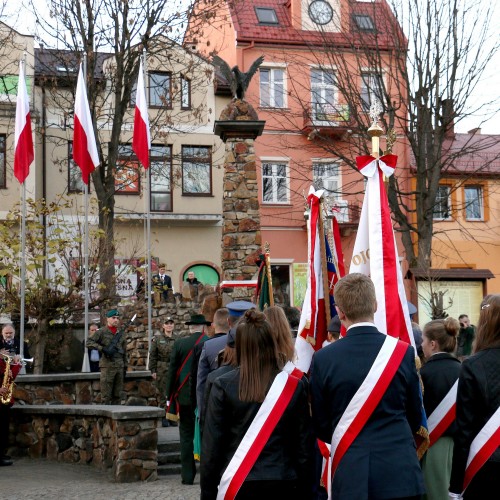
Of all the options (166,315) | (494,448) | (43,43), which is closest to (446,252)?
(166,315)

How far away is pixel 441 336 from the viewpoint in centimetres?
623

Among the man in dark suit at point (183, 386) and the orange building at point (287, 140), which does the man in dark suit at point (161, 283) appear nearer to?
the orange building at point (287, 140)

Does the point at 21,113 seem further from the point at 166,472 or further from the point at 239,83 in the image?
the point at 166,472

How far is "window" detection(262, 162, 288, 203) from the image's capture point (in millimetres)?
35750

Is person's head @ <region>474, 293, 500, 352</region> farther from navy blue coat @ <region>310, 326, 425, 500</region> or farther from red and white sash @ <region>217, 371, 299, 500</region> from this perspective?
red and white sash @ <region>217, 371, 299, 500</region>

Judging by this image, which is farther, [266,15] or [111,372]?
[266,15]

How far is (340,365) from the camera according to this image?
4.79 m

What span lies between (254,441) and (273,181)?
31.2 metres

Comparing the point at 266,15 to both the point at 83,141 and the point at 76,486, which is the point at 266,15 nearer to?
the point at 83,141

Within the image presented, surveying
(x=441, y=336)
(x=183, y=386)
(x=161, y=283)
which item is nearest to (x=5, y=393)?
(x=183, y=386)

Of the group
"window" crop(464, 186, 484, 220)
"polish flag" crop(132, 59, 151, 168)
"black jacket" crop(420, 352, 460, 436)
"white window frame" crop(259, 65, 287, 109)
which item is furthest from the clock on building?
"black jacket" crop(420, 352, 460, 436)

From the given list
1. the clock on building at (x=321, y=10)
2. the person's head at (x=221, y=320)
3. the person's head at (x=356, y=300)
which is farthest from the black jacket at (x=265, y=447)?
the clock on building at (x=321, y=10)

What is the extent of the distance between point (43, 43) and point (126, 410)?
16.6 meters

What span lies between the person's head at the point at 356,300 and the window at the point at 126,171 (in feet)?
67.8
